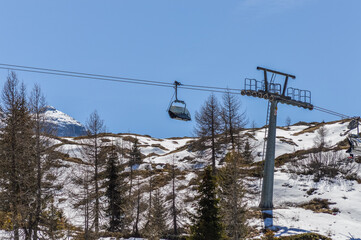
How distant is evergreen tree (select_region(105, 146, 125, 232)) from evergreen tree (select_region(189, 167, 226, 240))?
11.7 meters

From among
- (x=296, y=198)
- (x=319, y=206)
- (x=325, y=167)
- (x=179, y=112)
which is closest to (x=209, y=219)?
(x=179, y=112)

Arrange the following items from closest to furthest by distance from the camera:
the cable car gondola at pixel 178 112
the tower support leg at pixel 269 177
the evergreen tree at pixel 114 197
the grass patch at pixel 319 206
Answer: the cable car gondola at pixel 178 112 < the tower support leg at pixel 269 177 < the grass patch at pixel 319 206 < the evergreen tree at pixel 114 197

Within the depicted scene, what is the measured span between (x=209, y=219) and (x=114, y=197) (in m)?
13.2

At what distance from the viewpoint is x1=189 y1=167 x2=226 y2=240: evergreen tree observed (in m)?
16.8

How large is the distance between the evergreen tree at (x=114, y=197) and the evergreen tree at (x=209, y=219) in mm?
11672

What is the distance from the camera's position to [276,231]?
66.0 ft

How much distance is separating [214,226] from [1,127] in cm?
1609

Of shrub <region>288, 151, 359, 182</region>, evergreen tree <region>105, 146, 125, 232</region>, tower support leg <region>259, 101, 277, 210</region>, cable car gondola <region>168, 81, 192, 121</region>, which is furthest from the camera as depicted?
shrub <region>288, 151, 359, 182</region>

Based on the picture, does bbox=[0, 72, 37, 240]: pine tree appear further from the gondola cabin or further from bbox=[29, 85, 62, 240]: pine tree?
the gondola cabin

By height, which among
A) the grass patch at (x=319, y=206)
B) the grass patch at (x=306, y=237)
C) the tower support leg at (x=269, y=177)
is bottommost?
the grass patch at (x=306, y=237)

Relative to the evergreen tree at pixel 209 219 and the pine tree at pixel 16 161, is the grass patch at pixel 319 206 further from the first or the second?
the pine tree at pixel 16 161

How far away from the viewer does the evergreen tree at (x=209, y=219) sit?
16750 mm

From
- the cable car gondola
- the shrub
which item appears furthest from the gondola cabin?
the shrub

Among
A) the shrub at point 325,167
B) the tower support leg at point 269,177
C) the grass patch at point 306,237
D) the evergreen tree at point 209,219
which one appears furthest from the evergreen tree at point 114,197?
the shrub at point 325,167
